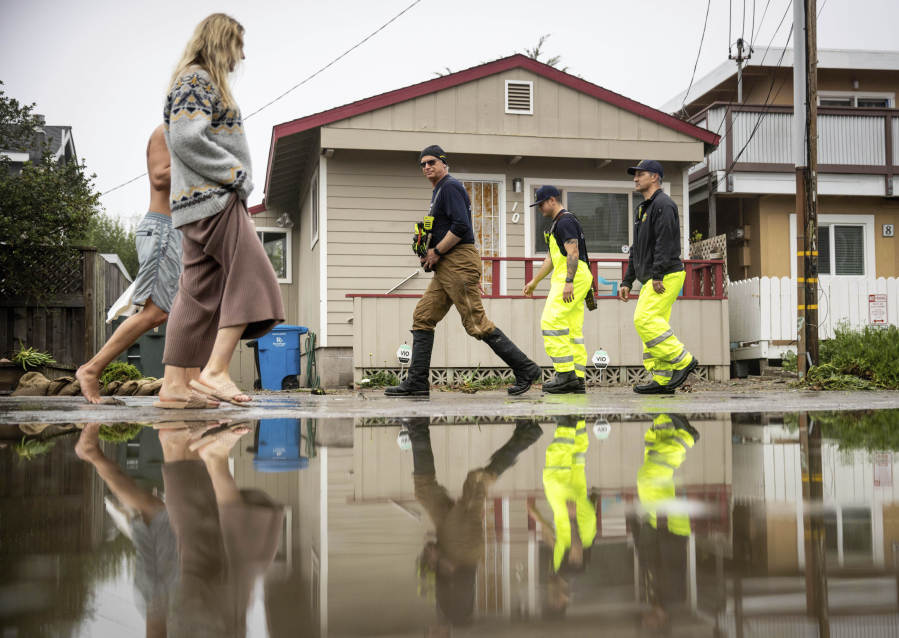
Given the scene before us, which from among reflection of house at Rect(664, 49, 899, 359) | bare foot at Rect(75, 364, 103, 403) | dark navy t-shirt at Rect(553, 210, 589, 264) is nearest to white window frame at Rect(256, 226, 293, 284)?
reflection of house at Rect(664, 49, 899, 359)

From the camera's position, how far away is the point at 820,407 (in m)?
6.61

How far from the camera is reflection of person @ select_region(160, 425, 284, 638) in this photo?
1.49 m

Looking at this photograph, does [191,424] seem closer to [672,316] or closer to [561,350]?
[561,350]

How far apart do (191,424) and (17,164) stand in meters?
25.6

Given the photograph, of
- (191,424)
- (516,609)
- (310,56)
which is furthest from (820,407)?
(310,56)

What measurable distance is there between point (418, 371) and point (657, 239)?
253 centimetres

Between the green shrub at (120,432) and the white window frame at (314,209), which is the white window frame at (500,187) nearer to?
the white window frame at (314,209)

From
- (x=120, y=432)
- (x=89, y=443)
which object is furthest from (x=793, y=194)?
(x=89, y=443)

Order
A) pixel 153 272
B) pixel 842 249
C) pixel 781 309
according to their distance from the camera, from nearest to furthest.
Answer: pixel 153 272, pixel 781 309, pixel 842 249

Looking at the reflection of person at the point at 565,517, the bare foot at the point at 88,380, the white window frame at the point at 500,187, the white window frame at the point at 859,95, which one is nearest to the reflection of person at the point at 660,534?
the reflection of person at the point at 565,517

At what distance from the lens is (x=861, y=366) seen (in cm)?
1095

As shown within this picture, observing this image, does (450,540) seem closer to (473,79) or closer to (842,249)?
(473,79)

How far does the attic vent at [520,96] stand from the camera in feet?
54.4

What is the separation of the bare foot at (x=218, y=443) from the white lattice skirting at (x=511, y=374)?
9781 millimetres
